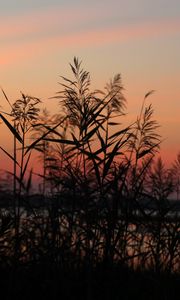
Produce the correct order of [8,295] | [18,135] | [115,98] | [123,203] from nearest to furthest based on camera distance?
1. [8,295]
2. [18,135]
3. [123,203]
4. [115,98]

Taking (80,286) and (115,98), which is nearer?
(80,286)

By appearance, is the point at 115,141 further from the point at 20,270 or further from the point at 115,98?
the point at 20,270

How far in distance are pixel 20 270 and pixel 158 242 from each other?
1.81 meters

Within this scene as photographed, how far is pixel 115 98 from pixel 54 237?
88.4 inches

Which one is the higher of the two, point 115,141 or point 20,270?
point 115,141

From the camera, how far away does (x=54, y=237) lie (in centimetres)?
695

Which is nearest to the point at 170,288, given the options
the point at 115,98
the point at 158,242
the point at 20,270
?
the point at 158,242

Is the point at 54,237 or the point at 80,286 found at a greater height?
the point at 54,237

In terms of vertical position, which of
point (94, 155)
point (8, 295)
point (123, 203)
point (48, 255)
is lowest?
point (8, 295)

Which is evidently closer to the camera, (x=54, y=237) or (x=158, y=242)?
(x=54, y=237)

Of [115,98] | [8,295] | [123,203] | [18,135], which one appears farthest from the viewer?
[115,98]

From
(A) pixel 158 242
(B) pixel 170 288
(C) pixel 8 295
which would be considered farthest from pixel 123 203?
(C) pixel 8 295

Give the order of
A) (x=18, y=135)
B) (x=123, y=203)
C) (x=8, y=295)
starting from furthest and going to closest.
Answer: (x=123, y=203) → (x=18, y=135) → (x=8, y=295)

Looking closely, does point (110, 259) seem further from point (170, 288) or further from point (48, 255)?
point (170, 288)
